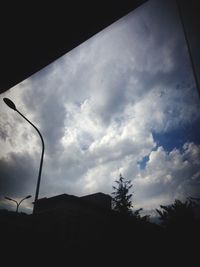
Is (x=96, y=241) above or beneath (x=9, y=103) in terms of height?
beneath

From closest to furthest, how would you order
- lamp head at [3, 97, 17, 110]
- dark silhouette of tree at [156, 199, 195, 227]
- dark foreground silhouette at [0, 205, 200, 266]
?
1. lamp head at [3, 97, 17, 110]
2. dark foreground silhouette at [0, 205, 200, 266]
3. dark silhouette of tree at [156, 199, 195, 227]

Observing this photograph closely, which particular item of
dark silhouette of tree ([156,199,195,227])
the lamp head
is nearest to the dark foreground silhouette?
dark silhouette of tree ([156,199,195,227])

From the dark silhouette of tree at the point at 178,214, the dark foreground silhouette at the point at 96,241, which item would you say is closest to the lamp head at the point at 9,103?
the dark foreground silhouette at the point at 96,241

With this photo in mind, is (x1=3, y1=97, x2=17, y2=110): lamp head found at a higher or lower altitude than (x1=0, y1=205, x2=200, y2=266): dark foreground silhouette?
higher

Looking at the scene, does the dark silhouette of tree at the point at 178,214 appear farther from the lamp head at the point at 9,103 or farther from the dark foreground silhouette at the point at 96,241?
the lamp head at the point at 9,103

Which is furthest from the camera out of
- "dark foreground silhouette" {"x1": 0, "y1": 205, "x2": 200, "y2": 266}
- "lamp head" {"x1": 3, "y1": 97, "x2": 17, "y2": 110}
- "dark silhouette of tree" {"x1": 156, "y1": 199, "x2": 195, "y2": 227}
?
"dark silhouette of tree" {"x1": 156, "y1": 199, "x2": 195, "y2": 227}

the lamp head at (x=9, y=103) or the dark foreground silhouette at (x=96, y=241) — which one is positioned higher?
the lamp head at (x=9, y=103)

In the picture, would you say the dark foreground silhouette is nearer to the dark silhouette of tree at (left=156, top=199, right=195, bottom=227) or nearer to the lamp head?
the dark silhouette of tree at (left=156, top=199, right=195, bottom=227)

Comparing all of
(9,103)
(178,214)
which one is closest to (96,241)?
(178,214)

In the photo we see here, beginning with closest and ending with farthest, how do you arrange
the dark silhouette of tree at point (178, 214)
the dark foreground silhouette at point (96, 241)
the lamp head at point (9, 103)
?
1. the lamp head at point (9, 103)
2. the dark foreground silhouette at point (96, 241)
3. the dark silhouette of tree at point (178, 214)

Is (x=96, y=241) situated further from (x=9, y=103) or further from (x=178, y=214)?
(x=9, y=103)

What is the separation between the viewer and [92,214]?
21.5m

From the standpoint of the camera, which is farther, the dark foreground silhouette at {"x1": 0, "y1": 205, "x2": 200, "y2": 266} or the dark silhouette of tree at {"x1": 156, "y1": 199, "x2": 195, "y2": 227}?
the dark silhouette of tree at {"x1": 156, "y1": 199, "x2": 195, "y2": 227}

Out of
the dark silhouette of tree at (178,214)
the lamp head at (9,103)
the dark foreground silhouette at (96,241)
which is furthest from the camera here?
the dark silhouette of tree at (178,214)
